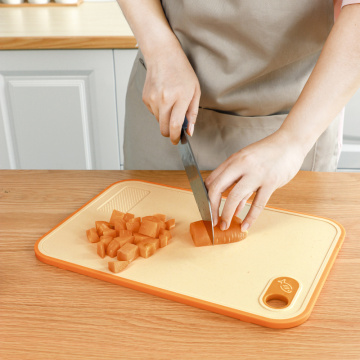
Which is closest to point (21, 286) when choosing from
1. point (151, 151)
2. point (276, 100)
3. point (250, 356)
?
point (250, 356)

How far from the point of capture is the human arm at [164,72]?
91 centimetres

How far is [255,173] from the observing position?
2.56ft

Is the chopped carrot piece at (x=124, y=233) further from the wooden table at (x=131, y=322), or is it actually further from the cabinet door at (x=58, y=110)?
the cabinet door at (x=58, y=110)

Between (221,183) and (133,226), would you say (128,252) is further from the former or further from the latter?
(221,183)

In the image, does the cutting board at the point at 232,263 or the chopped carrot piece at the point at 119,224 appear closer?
the cutting board at the point at 232,263

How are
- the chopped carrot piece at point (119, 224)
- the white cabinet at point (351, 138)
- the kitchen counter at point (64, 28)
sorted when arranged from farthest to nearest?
the white cabinet at point (351, 138)
the kitchen counter at point (64, 28)
the chopped carrot piece at point (119, 224)

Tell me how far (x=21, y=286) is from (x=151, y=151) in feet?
1.85

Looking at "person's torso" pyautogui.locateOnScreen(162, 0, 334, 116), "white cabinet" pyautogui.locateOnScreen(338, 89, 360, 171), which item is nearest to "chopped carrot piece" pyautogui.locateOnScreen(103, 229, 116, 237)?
"person's torso" pyautogui.locateOnScreen(162, 0, 334, 116)

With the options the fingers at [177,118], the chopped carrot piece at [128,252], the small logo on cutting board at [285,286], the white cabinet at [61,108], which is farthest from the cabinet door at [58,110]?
the small logo on cutting board at [285,286]

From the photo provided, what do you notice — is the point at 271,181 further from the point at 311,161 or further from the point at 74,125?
the point at 74,125

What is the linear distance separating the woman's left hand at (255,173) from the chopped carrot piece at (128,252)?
150 millimetres

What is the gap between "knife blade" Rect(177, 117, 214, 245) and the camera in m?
0.80

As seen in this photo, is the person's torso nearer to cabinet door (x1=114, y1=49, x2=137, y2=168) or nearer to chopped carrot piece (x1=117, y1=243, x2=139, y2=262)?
chopped carrot piece (x1=117, y1=243, x2=139, y2=262)

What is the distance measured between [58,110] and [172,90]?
42.8 inches
